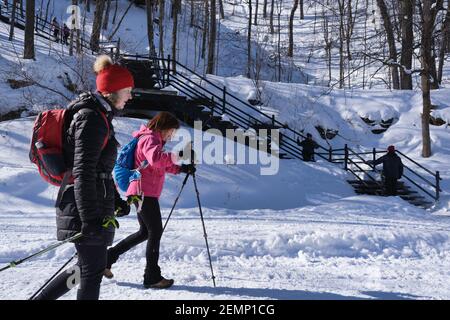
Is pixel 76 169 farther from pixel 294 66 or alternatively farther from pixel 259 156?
pixel 294 66

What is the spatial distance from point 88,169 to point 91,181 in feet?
0.25

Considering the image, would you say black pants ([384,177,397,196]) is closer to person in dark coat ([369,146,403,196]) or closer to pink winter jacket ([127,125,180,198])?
person in dark coat ([369,146,403,196])

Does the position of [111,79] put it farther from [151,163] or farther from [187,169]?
[187,169]

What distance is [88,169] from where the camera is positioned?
116 inches

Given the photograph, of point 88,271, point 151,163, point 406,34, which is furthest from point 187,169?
point 406,34

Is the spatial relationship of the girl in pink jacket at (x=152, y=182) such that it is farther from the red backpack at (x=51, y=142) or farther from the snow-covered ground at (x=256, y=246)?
the red backpack at (x=51, y=142)

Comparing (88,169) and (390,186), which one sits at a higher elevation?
(88,169)

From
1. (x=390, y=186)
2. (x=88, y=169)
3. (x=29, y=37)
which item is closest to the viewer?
(x=88, y=169)

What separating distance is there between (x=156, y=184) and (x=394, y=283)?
283 centimetres

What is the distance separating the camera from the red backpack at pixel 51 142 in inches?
120

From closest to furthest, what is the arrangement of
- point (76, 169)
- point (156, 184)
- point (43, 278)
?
point (76, 169)
point (156, 184)
point (43, 278)

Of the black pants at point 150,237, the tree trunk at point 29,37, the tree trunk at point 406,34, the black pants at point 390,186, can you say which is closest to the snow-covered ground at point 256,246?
the black pants at point 150,237
